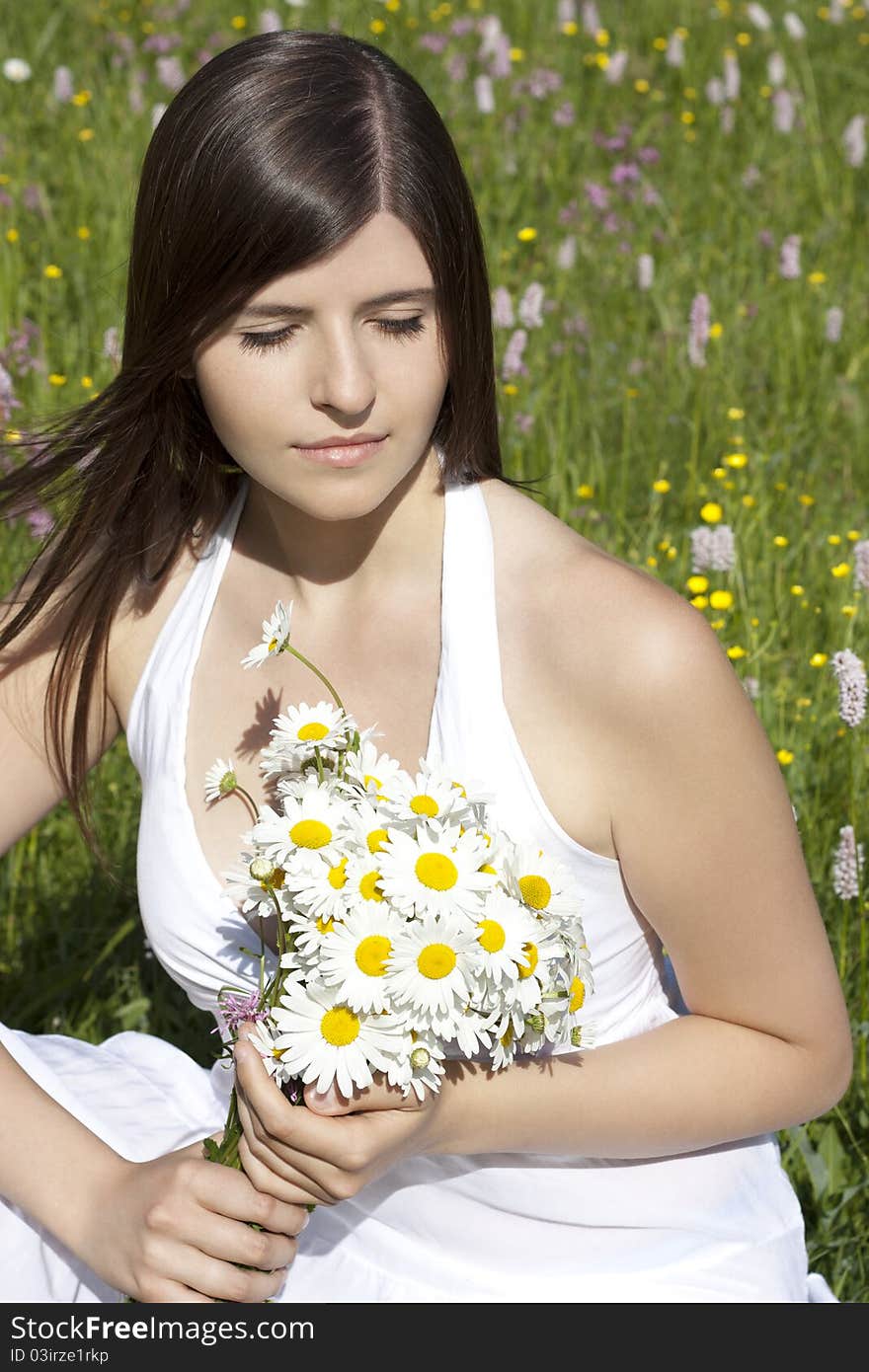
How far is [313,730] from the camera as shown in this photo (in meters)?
1.53

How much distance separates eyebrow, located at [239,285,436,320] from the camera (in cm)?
168

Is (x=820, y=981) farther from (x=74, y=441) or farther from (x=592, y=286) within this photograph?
(x=592, y=286)

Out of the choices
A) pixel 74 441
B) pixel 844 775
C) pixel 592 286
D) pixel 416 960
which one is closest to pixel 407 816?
pixel 416 960

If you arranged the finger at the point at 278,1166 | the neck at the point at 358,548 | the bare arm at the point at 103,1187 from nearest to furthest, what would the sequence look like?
the finger at the point at 278,1166 → the bare arm at the point at 103,1187 → the neck at the point at 358,548

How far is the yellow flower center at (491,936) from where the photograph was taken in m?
1.34

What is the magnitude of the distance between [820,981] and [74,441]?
1151mm

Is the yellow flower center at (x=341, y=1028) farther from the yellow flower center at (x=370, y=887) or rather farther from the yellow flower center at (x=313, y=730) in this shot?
the yellow flower center at (x=313, y=730)

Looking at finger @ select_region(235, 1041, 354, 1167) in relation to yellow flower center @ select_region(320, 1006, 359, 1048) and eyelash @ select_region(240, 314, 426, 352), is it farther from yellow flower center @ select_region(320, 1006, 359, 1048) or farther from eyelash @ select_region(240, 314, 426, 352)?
eyelash @ select_region(240, 314, 426, 352)

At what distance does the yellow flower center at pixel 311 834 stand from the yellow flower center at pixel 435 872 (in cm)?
10

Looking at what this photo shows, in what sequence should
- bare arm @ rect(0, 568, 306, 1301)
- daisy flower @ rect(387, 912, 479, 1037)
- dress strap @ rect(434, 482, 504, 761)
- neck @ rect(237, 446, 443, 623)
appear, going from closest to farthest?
1. daisy flower @ rect(387, 912, 479, 1037)
2. bare arm @ rect(0, 568, 306, 1301)
3. dress strap @ rect(434, 482, 504, 761)
4. neck @ rect(237, 446, 443, 623)

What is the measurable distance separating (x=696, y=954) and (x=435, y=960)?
57cm

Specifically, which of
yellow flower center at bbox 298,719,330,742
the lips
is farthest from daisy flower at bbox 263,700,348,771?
the lips

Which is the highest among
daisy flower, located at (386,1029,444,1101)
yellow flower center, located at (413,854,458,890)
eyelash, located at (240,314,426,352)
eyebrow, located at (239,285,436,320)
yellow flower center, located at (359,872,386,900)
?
eyebrow, located at (239,285,436,320)

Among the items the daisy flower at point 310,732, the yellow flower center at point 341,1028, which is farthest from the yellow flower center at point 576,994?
the daisy flower at point 310,732
